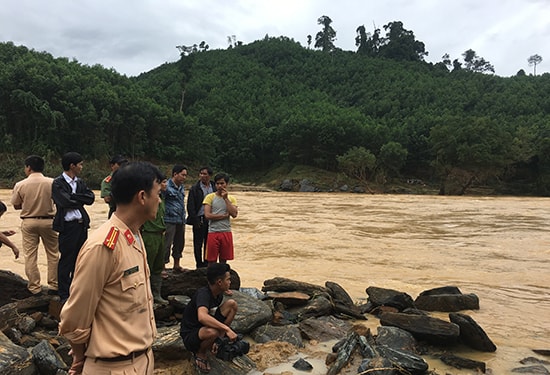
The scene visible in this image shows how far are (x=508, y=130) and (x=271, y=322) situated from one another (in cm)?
5818

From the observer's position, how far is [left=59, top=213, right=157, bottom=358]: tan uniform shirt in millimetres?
1974

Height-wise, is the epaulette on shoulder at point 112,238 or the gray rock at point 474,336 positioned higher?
the epaulette on shoulder at point 112,238

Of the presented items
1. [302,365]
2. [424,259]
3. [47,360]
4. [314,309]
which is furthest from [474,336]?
[424,259]

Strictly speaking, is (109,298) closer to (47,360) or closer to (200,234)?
(47,360)

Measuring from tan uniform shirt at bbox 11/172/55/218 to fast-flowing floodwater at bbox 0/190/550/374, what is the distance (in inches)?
181

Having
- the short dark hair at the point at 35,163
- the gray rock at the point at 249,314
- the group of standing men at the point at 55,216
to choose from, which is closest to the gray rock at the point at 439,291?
the gray rock at the point at 249,314

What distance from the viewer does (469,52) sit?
121688 mm

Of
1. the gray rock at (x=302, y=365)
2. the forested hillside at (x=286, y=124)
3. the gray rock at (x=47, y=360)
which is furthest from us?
the forested hillside at (x=286, y=124)

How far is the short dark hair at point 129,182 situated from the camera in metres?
2.16

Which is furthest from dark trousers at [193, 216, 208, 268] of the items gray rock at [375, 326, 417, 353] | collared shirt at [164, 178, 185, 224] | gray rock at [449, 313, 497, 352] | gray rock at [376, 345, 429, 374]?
gray rock at [449, 313, 497, 352]

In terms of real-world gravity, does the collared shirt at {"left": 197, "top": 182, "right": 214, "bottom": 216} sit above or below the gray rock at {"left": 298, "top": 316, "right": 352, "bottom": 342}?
above

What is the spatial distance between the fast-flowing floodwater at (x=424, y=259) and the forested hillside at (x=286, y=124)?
29.4 m

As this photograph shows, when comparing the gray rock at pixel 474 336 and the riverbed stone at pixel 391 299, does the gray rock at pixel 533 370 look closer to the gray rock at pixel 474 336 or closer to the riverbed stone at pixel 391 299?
the gray rock at pixel 474 336

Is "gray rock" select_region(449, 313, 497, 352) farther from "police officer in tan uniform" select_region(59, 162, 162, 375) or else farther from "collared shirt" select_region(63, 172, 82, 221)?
"collared shirt" select_region(63, 172, 82, 221)
